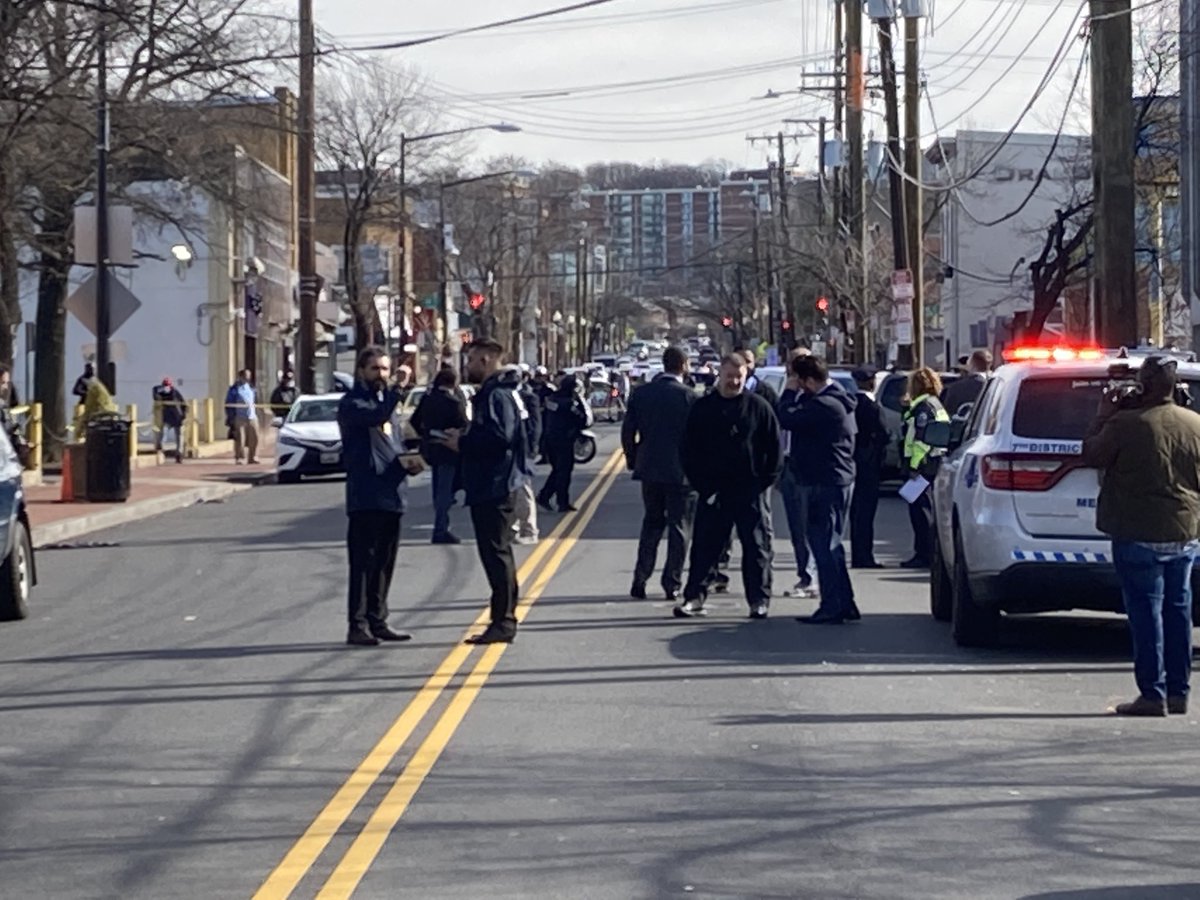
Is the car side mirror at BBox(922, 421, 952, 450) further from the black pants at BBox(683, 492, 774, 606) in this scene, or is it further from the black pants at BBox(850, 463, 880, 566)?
the black pants at BBox(850, 463, 880, 566)

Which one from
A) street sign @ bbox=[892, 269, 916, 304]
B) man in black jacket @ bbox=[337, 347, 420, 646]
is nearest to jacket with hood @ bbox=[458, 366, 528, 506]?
man in black jacket @ bbox=[337, 347, 420, 646]

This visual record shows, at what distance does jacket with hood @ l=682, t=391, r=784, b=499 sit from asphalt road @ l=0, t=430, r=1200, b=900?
968 mm

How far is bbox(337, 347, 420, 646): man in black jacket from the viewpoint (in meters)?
12.8

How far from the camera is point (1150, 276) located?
4941 cm

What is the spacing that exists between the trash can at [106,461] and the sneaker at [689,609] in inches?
592

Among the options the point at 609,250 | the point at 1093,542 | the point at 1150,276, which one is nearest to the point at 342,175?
the point at 1150,276

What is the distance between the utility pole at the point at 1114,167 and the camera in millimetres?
20688

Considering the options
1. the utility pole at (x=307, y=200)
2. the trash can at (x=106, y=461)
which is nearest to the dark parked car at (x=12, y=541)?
the trash can at (x=106, y=461)

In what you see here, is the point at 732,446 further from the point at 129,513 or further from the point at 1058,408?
the point at 129,513

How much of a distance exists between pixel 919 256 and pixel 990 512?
23955 mm

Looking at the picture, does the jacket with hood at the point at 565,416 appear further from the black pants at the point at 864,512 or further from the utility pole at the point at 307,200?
the utility pole at the point at 307,200

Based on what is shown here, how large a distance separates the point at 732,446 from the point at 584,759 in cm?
521

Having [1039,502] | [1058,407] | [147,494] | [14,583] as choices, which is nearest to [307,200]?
[147,494]

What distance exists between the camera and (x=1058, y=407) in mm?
12125
